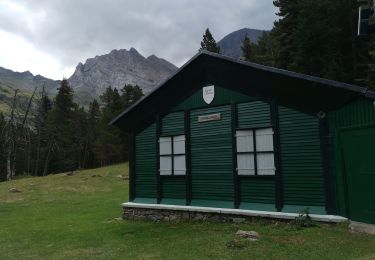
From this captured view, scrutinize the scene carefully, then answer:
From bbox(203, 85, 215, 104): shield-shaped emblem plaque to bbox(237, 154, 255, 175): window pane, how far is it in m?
2.49

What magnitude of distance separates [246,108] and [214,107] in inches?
57.2

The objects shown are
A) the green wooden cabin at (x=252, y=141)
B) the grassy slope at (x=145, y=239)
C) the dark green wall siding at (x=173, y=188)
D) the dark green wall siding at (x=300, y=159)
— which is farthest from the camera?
the dark green wall siding at (x=173, y=188)

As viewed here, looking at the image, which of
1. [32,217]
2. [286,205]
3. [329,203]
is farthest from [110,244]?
[32,217]

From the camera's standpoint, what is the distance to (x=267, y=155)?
1427cm

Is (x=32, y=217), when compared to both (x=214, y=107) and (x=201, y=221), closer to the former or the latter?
(x=201, y=221)

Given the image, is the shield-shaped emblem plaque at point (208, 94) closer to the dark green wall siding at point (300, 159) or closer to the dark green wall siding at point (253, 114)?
the dark green wall siding at point (253, 114)

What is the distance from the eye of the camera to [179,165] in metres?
16.9

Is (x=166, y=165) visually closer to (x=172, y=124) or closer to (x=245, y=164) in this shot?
(x=172, y=124)

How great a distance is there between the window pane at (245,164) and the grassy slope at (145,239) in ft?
6.01

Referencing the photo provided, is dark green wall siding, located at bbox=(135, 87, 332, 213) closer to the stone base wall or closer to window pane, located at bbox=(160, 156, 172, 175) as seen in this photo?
window pane, located at bbox=(160, 156, 172, 175)

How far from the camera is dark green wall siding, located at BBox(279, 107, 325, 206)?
13.1 meters

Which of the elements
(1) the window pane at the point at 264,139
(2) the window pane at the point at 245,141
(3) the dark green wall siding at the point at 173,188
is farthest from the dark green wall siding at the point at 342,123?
(3) the dark green wall siding at the point at 173,188

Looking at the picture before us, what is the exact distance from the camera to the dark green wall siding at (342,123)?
39.0 feet

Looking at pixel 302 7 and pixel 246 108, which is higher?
pixel 302 7
